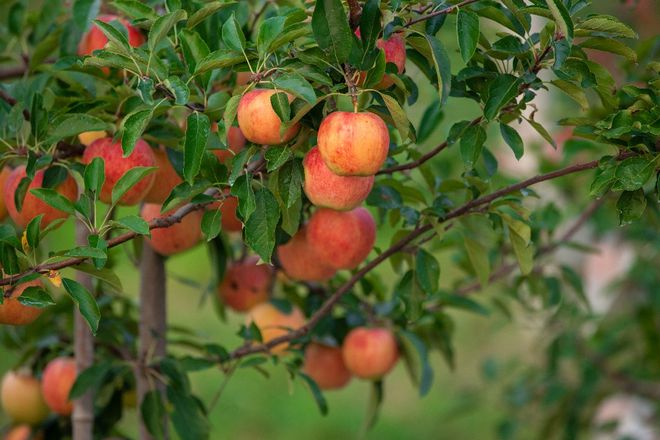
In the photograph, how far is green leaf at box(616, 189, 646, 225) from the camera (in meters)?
1.05

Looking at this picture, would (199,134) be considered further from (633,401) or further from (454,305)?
(633,401)

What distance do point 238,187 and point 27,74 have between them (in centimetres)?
50

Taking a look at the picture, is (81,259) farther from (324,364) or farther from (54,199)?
(324,364)

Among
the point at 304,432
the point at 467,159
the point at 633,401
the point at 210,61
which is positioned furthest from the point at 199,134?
the point at 304,432

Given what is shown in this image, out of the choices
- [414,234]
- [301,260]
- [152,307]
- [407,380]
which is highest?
[414,234]

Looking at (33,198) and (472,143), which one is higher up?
(472,143)

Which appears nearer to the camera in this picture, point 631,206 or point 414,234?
point 631,206

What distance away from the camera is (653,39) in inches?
61.4

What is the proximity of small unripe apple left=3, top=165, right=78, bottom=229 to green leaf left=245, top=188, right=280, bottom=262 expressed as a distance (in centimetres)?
27

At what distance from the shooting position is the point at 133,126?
0.98 meters

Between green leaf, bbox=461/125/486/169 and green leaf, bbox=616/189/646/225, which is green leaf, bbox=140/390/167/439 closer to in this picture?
green leaf, bbox=461/125/486/169

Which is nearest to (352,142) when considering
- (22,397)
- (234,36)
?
(234,36)

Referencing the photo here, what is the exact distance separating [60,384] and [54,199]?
0.56m

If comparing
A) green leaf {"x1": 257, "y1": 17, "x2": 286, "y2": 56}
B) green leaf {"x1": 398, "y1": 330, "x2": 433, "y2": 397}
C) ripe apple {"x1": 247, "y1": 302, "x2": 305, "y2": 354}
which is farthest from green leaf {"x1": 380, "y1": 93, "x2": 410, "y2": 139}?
ripe apple {"x1": 247, "y1": 302, "x2": 305, "y2": 354}
